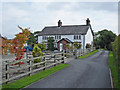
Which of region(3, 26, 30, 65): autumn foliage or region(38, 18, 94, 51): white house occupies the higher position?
region(38, 18, 94, 51): white house

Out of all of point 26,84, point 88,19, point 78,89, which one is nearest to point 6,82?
point 26,84

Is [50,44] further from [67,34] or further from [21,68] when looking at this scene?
[21,68]

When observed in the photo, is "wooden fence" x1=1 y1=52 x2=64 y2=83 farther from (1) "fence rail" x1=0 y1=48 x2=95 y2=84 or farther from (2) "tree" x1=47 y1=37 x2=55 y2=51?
(2) "tree" x1=47 y1=37 x2=55 y2=51

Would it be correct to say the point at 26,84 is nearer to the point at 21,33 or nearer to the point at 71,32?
the point at 21,33

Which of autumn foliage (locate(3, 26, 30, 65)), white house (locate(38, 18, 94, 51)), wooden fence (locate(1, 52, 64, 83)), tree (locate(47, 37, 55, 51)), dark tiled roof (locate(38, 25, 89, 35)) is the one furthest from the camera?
dark tiled roof (locate(38, 25, 89, 35))

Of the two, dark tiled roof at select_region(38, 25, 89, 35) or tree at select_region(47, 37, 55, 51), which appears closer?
tree at select_region(47, 37, 55, 51)

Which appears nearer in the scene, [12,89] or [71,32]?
[12,89]

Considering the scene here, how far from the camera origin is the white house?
46750 millimetres

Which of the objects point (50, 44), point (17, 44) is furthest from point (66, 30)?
point (17, 44)

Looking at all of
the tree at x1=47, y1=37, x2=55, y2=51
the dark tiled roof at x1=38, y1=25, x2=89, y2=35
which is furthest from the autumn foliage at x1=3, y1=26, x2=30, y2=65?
the dark tiled roof at x1=38, y1=25, x2=89, y2=35

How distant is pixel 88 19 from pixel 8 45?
136ft

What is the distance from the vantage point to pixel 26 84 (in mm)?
9055

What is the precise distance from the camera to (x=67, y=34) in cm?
4953

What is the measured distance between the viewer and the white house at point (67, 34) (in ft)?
153
